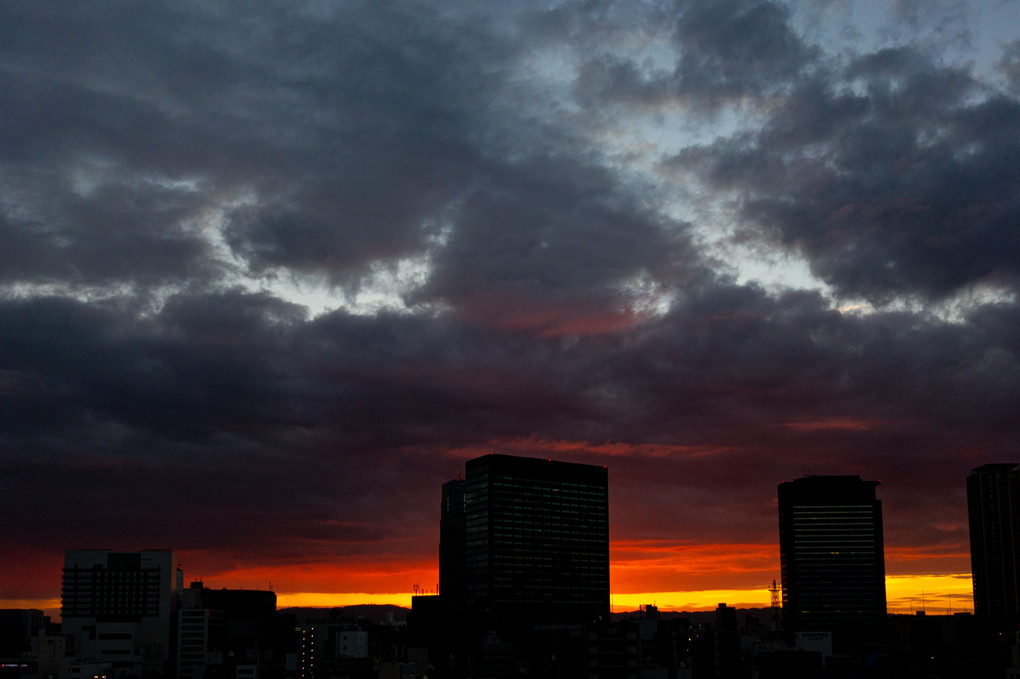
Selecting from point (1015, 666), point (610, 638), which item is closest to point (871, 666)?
point (1015, 666)

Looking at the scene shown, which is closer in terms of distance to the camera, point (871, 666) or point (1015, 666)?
point (1015, 666)

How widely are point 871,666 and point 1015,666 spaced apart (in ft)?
151

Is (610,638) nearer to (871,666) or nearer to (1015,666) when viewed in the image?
(1015,666)

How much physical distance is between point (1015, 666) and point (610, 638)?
62.7 m

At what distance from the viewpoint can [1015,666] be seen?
15488 centimetres

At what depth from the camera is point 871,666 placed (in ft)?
651

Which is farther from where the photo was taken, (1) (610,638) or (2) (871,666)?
(2) (871,666)

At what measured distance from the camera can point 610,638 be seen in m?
149

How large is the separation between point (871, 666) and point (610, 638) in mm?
76844
